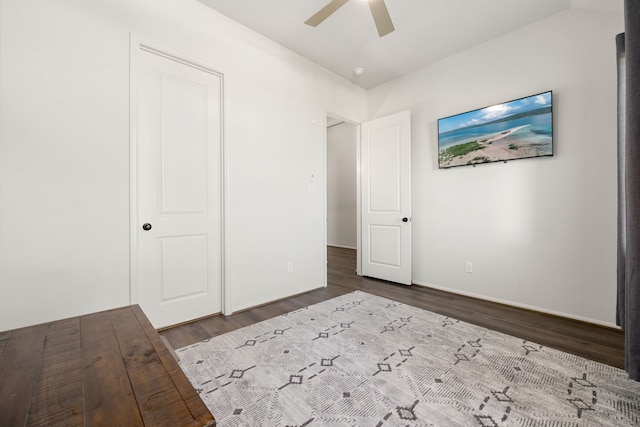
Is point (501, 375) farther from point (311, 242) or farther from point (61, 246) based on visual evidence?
point (61, 246)

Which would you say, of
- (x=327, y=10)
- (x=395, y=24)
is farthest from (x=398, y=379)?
(x=395, y=24)

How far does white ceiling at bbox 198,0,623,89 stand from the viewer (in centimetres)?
243

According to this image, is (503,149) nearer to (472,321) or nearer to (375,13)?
(472,321)

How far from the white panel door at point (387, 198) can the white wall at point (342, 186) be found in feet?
7.25

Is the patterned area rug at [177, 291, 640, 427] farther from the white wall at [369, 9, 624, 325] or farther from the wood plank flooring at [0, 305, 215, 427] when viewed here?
the white wall at [369, 9, 624, 325]

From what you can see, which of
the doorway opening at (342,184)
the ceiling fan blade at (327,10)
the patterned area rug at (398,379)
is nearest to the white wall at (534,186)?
the patterned area rug at (398,379)

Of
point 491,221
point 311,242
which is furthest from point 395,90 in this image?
point 311,242

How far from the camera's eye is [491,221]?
301 centimetres

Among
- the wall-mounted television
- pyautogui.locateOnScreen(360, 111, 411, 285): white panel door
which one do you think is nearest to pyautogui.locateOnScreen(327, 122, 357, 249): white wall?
pyautogui.locateOnScreen(360, 111, 411, 285): white panel door

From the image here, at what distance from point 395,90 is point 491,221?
86.7 inches

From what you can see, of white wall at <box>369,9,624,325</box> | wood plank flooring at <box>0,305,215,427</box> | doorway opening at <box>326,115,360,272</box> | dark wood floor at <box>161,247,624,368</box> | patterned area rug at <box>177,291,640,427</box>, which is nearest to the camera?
wood plank flooring at <box>0,305,215,427</box>

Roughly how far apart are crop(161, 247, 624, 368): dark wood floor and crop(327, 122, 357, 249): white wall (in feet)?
9.34

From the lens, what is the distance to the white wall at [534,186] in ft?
7.72

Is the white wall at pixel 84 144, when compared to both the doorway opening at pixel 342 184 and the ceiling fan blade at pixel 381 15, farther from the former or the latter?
the doorway opening at pixel 342 184
